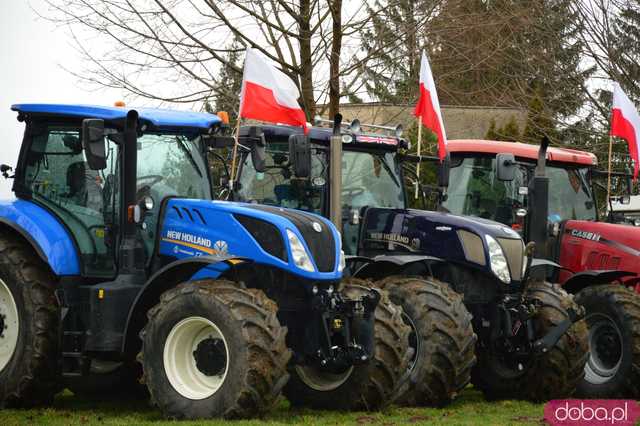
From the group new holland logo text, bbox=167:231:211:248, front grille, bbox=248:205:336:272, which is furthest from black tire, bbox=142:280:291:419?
front grille, bbox=248:205:336:272

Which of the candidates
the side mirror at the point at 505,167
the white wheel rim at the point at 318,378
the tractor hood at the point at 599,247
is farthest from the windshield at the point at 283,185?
the tractor hood at the point at 599,247

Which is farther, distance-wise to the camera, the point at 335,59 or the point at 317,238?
the point at 335,59

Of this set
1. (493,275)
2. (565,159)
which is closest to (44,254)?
(493,275)

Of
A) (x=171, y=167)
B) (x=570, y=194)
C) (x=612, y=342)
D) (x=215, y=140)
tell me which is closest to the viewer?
(x=171, y=167)

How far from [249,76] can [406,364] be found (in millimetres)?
3567

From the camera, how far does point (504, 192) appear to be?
43.1ft

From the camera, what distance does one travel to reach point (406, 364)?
9359 millimetres

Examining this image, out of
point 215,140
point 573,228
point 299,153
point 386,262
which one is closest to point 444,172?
point 386,262

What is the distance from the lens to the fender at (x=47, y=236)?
9219 millimetres

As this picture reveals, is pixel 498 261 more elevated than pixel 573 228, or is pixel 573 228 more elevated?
pixel 573 228

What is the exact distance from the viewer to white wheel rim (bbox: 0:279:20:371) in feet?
30.7

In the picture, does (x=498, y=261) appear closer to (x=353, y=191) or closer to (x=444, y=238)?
(x=444, y=238)

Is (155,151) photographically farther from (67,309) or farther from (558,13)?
(558,13)

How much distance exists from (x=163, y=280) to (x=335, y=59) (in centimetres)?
726
